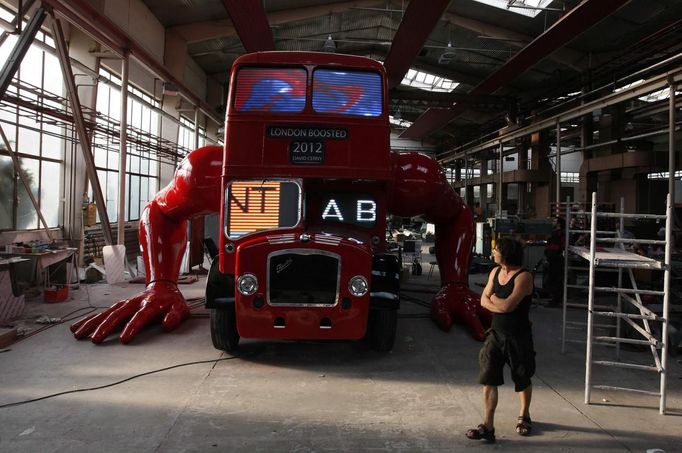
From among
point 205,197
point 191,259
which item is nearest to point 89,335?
point 205,197

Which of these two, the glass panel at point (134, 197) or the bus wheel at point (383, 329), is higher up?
the glass panel at point (134, 197)

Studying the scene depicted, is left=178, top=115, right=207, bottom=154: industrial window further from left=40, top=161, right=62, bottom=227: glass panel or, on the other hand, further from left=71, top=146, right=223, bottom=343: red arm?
left=71, top=146, right=223, bottom=343: red arm

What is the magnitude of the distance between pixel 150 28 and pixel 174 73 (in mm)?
1729

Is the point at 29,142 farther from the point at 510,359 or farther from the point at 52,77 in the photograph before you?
the point at 510,359

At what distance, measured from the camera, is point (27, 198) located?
476 inches

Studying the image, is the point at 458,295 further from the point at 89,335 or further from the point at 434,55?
the point at 434,55

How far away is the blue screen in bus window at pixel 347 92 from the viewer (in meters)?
6.25

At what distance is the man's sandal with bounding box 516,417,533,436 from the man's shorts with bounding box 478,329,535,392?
318mm

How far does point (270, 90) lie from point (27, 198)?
899cm

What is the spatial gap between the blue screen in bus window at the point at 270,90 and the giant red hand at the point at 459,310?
13.3 feet

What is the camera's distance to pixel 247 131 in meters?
6.09

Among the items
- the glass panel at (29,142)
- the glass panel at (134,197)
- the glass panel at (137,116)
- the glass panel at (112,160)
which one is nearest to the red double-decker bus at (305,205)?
the glass panel at (29,142)

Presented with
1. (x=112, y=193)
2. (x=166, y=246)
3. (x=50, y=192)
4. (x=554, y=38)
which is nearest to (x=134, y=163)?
(x=112, y=193)

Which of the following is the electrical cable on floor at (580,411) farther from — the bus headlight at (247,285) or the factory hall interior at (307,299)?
the bus headlight at (247,285)
